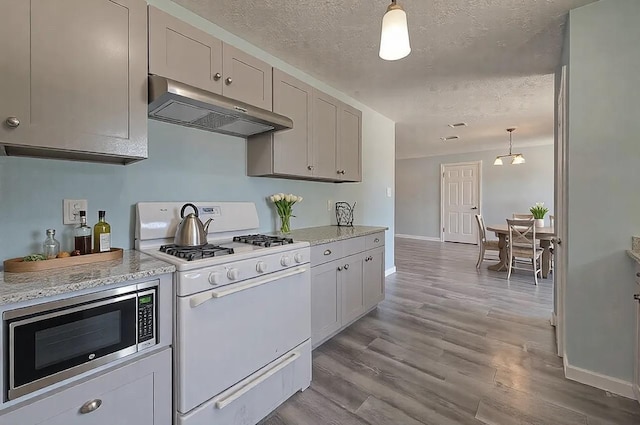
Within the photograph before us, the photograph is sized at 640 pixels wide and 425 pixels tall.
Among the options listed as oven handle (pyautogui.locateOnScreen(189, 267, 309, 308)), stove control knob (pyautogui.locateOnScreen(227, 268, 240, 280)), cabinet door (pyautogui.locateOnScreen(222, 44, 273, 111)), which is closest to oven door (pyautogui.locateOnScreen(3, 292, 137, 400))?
oven handle (pyautogui.locateOnScreen(189, 267, 309, 308))

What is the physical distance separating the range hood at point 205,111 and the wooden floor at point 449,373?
1730 millimetres

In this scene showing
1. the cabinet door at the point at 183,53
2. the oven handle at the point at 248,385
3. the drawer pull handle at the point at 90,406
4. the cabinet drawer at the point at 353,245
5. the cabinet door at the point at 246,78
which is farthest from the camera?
the cabinet drawer at the point at 353,245

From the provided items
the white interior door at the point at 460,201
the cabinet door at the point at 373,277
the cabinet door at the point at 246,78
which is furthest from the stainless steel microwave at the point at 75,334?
→ the white interior door at the point at 460,201

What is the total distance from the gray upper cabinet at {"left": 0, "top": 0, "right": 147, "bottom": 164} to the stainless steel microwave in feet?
2.14

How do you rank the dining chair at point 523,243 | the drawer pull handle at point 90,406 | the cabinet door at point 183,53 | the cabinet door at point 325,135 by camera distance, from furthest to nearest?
the dining chair at point 523,243 < the cabinet door at point 325,135 < the cabinet door at point 183,53 < the drawer pull handle at point 90,406

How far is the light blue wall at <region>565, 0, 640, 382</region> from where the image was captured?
5.67 ft

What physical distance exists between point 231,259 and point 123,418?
71 cm

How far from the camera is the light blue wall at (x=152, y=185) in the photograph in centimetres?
136

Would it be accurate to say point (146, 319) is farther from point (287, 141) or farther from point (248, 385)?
point (287, 141)

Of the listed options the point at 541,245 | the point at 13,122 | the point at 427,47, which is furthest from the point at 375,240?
the point at 541,245

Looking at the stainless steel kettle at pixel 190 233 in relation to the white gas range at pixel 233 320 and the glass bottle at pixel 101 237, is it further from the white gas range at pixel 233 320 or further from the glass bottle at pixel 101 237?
the glass bottle at pixel 101 237

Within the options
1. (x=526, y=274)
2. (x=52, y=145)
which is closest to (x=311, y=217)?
(x=52, y=145)

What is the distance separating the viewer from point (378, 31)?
2.16 meters

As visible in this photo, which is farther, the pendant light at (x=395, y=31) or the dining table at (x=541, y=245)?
the dining table at (x=541, y=245)
